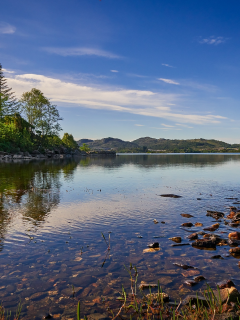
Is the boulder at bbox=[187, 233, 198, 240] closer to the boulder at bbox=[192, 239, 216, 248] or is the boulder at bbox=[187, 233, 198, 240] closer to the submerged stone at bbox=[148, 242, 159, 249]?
the boulder at bbox=[192, 239, 216, 248]

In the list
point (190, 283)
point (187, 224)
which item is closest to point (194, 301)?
point (190, 283)

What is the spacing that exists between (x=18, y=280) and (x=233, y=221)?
15.8 metres

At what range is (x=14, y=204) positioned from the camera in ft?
76.9

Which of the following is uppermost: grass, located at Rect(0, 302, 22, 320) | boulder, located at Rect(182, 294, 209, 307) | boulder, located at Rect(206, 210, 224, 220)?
boulder, located at Rect(182, 294, 209, 307)

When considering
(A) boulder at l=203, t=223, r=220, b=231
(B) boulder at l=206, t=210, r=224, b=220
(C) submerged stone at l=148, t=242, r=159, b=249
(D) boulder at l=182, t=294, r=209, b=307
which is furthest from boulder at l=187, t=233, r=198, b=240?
(D) boulder at l=182, t=294, r=209, b=307

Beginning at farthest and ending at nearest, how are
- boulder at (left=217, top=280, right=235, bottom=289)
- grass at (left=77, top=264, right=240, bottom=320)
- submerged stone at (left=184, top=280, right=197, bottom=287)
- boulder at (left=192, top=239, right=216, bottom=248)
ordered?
1. boulder at (left=192, top=239, right=216, bottom=248)
2. submerged stone at (left=184, top=280, right=197, bottom=287)
3. boulder at (left=217, top=280, right=235, bottom=289)
4. grass at (left=77, top=264, right=240, bottom=320)

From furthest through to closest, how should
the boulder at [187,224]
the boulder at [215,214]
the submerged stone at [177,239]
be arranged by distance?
the boulder at [215,214], the boulder at [187,224], the submerged stone at [177,239]

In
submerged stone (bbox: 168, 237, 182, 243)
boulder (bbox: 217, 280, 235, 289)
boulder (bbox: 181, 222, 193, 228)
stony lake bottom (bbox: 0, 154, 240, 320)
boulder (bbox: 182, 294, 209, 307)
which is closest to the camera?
boulder (bbox: 182, 294, 209, 307)

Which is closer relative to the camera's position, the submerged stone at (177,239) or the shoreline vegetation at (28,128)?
the submerged stone at (177,239)

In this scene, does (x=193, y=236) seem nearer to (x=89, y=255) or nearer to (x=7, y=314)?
(x=89, y=255)

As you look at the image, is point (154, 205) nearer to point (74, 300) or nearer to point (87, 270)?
point (87, 270)

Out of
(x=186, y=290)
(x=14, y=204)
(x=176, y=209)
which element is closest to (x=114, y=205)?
(x=176, y=209)

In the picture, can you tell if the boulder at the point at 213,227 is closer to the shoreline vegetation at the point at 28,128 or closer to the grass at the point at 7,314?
the grass at the point at 7,314

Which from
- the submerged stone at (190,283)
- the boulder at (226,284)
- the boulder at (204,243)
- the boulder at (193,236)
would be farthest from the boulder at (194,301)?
the boulder at (193,236)
